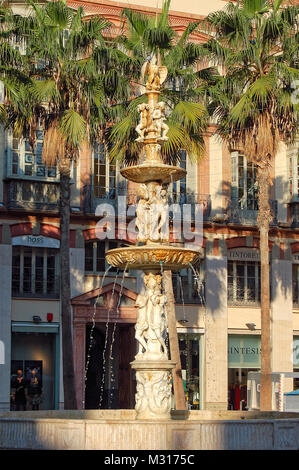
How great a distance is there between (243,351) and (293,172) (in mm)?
7389

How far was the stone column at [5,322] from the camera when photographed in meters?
35.7

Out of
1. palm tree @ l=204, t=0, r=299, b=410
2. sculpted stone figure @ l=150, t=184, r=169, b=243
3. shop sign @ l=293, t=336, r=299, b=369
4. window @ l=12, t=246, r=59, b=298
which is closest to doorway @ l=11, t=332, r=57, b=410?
window @ l=12, t=246, r=59, b=298

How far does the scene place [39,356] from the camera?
37.2 metres

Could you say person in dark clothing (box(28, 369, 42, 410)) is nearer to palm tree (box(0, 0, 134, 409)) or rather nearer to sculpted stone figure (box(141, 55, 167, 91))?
palm tree (box(0, 0, 134, 409))

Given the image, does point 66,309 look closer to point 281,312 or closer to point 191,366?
point 191,366

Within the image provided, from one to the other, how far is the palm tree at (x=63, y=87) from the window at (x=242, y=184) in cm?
1034

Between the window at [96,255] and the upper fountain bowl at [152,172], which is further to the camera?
the window at [96,255]

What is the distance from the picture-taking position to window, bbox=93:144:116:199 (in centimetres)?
3822

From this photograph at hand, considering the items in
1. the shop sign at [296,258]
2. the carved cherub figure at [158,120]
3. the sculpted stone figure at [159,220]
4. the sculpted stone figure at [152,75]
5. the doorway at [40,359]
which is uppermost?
the sculpted stone figure at [152,75]

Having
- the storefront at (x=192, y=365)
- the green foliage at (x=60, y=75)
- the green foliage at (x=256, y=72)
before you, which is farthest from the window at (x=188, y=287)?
the green foliage at (x=60, y=75)

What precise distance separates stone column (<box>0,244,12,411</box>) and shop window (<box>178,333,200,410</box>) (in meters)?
6.67

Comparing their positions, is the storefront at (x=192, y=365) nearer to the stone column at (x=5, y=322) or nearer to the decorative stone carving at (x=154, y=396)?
the stone column at (x=5, y=322)
